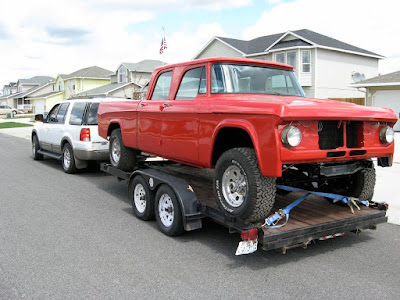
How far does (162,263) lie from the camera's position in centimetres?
455

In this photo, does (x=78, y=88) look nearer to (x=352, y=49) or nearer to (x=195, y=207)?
(x=352, y=49)

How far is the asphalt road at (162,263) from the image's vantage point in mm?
3875

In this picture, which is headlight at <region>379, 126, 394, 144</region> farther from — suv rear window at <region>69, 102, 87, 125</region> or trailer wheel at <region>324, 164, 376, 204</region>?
suv rear window at <region>69, 102, 87, 125</region>

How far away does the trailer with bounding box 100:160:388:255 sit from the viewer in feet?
14.0

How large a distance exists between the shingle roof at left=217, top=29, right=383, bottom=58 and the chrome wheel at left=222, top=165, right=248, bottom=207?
27324mm

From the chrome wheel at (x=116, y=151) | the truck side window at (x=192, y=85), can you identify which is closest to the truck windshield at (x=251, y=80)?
Answer: the truck side window at (x=192, y=85)

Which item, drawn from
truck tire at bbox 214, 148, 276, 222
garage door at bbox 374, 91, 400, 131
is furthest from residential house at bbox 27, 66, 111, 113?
truck tire at bbox 214, 148, 276, 222

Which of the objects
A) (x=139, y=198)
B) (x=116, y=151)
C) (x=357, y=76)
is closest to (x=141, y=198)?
(x=139, y=198)

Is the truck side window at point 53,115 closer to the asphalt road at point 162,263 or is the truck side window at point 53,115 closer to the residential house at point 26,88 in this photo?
the asphalt road at point 162,263

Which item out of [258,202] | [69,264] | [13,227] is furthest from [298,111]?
[13,227]

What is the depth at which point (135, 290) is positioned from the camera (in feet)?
12.7

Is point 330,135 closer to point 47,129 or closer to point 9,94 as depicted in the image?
point 47,129

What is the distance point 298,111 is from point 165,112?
7.75 ft

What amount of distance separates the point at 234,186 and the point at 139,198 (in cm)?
219
